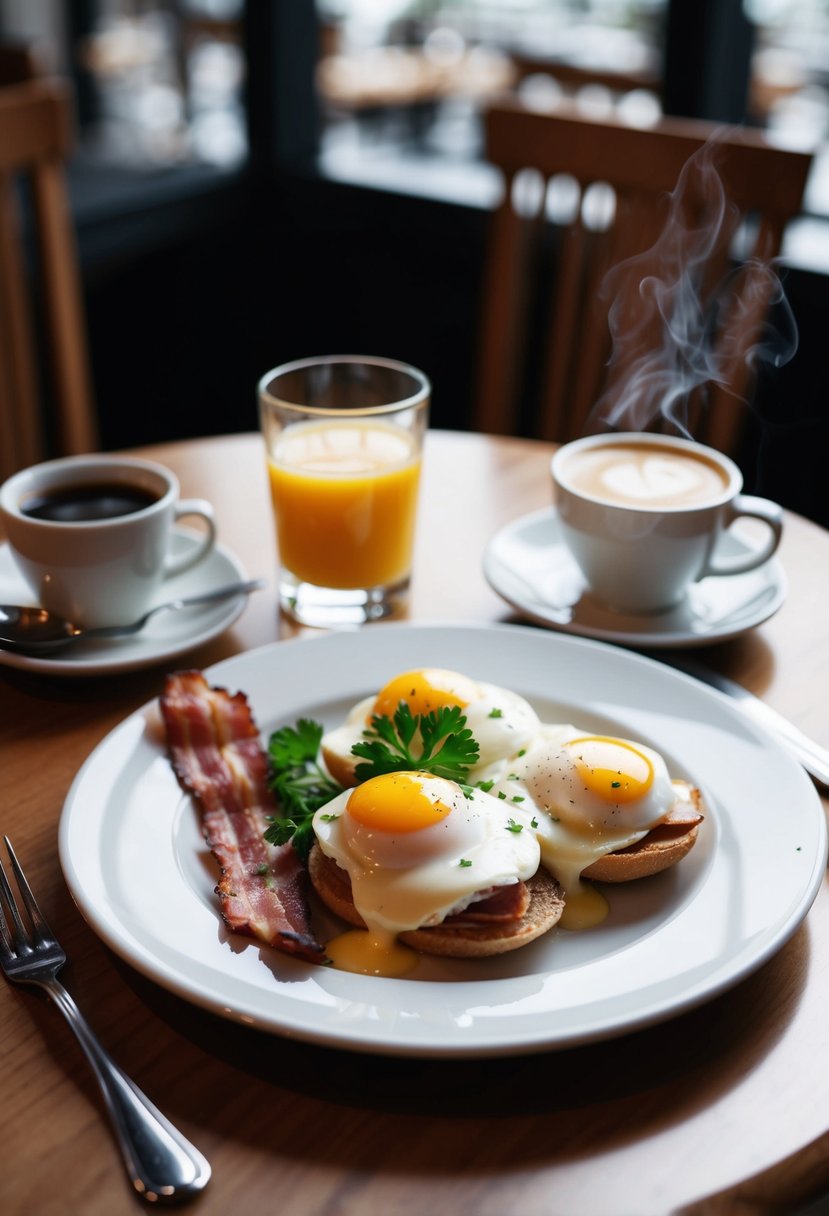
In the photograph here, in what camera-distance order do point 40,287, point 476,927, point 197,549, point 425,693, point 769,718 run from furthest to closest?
point 40,287 → point 197,549 → point 769,718 → point 425,693 → point 476,927

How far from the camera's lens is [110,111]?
21.2ft

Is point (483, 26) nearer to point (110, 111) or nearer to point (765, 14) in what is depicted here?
point (765, 14)

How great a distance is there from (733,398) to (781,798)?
1135mm

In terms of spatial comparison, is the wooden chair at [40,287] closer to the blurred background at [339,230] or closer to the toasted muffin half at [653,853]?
the blurred background at [339,230]

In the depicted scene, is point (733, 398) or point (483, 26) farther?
point (483, 26)

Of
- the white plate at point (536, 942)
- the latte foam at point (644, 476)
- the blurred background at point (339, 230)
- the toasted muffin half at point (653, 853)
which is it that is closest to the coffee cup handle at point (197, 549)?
the white plate at point (536, 942)

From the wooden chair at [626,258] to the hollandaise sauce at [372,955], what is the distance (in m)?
1.11

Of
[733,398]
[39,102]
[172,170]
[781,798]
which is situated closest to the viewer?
[781,798]

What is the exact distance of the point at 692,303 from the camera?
1.70 meters

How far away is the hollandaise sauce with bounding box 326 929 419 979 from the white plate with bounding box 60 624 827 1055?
13 mm

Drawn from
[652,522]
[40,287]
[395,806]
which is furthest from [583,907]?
[40,287]

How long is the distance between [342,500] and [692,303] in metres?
0.72

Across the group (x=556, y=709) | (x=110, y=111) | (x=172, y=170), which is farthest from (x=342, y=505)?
(x=110, y=111)

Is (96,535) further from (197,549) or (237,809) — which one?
(237,809)
